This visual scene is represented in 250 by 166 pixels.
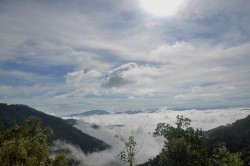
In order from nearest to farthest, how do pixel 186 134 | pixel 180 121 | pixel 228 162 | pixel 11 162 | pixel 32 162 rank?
pixel 32 162
pixel 11 162
pixel 228 162
pixel 186 134
pixel 180 121

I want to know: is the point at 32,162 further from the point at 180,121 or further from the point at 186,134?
the point at 180,121

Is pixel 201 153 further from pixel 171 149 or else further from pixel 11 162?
pixel 11 162

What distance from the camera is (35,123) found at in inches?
4099

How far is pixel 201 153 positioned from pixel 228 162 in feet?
78.9

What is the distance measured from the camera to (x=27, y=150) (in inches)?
2379

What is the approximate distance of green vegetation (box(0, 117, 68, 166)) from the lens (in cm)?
4643

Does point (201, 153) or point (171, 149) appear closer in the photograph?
point (171, 149)

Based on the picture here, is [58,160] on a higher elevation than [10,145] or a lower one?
lower

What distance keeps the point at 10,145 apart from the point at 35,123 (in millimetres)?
57069

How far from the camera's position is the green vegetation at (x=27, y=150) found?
4643 centimetres

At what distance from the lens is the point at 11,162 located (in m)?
47.8

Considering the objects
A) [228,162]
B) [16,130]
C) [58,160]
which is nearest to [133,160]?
Result: [228,162]

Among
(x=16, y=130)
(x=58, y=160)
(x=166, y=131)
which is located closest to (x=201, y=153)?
(x=166, y=131)

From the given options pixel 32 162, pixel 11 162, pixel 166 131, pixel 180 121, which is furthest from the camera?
pixel 180 121
